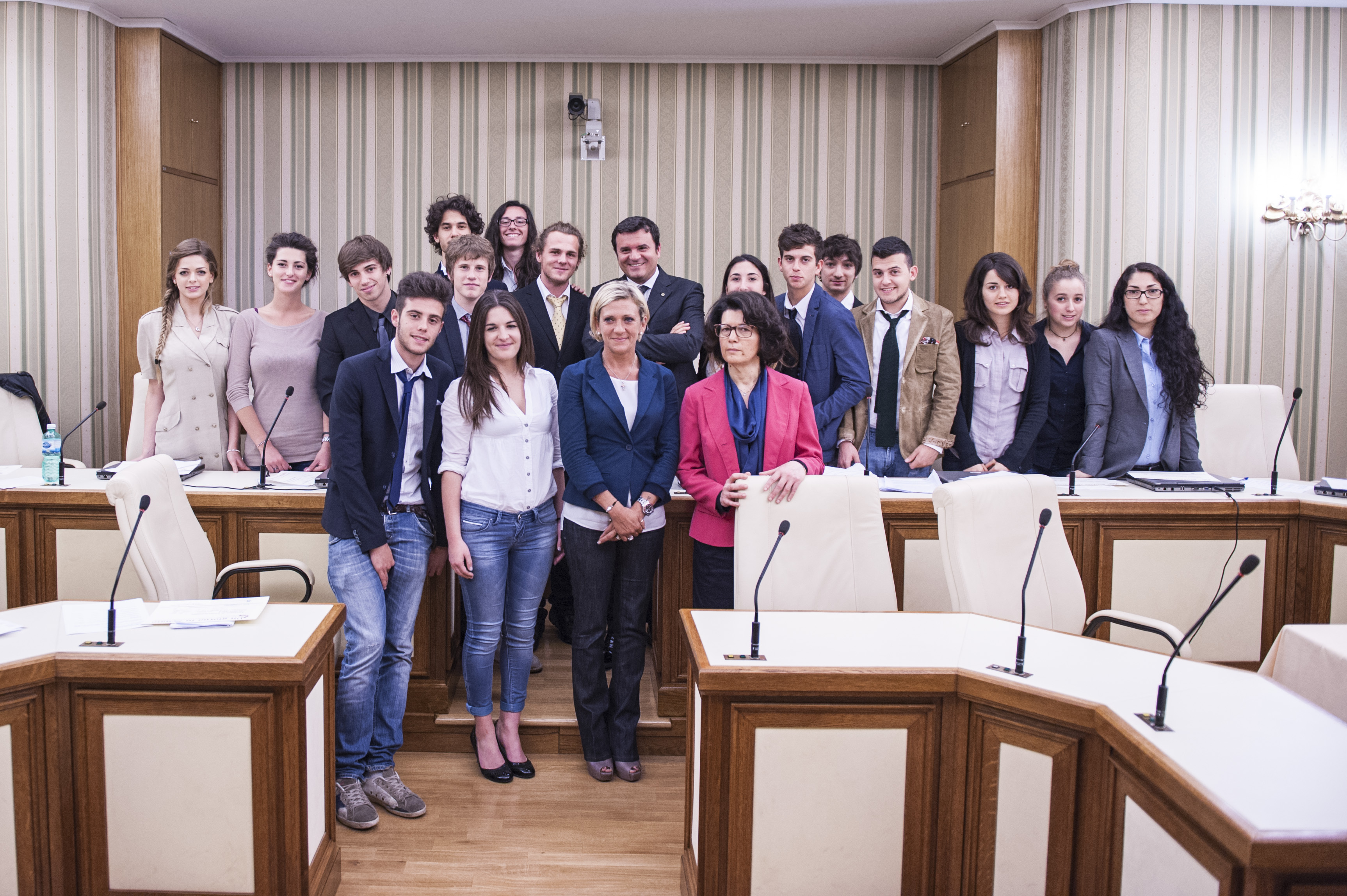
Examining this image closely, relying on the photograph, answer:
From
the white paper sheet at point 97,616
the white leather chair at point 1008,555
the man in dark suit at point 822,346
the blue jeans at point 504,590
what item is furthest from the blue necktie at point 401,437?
the white leather chair at point 1008,555

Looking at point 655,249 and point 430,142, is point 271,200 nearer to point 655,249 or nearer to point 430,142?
point 430,142

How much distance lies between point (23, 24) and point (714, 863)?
18.0 feet

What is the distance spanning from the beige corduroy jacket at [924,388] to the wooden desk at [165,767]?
224 cm

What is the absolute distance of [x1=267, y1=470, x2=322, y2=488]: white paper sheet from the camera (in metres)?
3.28

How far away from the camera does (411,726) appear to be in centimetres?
315

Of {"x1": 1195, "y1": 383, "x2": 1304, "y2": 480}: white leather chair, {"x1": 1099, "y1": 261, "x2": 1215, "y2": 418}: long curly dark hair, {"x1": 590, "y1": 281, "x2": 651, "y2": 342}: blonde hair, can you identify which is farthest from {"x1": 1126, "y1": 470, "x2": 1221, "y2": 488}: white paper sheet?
{"x1": 590, "y1": 281, "x2": 651, "y2": 342}: blonde hair

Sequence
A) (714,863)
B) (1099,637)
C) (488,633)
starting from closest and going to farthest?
(714,863) → (488,633) → (1099,637)

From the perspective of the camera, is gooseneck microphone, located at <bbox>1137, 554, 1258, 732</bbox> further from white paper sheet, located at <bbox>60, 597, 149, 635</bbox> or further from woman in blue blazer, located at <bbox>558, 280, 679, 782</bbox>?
white paper sheet, located at <bbox>60, 597, 149, 635</bbox>

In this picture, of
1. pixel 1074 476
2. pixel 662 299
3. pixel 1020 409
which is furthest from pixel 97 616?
pixel 1020 409

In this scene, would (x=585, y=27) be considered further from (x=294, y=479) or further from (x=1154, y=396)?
(x=1154, y=396)

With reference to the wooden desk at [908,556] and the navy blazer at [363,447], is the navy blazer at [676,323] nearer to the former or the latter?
the wooden desk at [908,556]

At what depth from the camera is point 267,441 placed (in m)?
3.27

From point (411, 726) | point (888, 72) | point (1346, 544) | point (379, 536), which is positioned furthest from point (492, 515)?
point (888, 72)

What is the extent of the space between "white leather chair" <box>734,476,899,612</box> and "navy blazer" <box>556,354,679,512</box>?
0.35m
